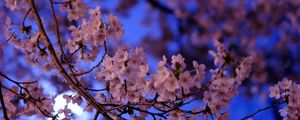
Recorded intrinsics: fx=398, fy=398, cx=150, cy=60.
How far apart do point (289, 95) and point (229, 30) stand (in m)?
2.19

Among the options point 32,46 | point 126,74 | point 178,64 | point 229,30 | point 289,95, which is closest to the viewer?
point 178,64

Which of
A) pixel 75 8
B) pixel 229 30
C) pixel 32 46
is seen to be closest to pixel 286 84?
pixel 75 8

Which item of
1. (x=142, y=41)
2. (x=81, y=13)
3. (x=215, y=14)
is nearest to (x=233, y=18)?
(x=215, y=14)

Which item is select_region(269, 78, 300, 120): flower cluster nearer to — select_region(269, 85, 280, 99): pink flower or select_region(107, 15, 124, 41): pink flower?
select_region(269, 85, 280, 99): pink flower

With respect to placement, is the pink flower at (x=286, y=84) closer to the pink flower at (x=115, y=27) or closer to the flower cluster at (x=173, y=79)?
the flower cluster at (x=173, y=79)

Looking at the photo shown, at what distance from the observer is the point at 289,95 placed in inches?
57.8

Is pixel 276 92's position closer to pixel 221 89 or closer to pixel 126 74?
pixel 221 89

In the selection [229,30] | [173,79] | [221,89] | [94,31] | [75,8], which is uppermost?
[229,30]

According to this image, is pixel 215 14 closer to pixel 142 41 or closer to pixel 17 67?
pixel 142 41

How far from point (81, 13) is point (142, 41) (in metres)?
1.79

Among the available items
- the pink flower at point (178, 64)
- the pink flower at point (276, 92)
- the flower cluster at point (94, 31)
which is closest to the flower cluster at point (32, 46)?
the flower cluster at point (94, 31)

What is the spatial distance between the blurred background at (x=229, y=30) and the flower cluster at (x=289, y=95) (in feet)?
5.61

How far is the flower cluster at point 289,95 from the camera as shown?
1467 millimetres

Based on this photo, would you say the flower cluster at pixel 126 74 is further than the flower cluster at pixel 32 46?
No
